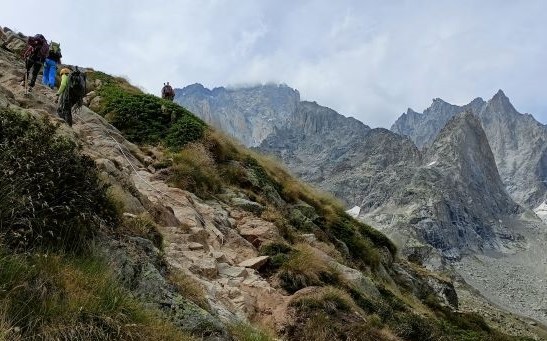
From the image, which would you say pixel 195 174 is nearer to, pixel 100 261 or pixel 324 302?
pixel 324 302

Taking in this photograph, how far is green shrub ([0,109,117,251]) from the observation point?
17.8ft

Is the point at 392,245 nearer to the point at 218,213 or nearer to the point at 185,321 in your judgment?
the point at 218,213

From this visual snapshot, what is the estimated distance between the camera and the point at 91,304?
16.3 ft

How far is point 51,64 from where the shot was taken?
2073 centimetres

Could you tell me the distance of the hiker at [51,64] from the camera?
2064 centimetres

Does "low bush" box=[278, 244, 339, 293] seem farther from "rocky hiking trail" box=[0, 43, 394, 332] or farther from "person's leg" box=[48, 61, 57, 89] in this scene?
"person's leg" box=[48, 61, 57, 89]

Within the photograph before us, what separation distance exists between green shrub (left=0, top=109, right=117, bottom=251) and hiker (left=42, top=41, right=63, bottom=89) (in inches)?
580

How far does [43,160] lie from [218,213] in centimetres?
813

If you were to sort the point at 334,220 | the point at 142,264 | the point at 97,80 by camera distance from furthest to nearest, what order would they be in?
the point at 97,80, the point at 334,220, the point at 142,264

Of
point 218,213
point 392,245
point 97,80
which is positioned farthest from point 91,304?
point 97,80

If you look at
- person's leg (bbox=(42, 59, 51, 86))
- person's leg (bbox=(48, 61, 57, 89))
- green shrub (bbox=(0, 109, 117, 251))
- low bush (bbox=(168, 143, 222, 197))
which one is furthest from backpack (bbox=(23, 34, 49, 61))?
green shrub (bbox=(0, 109, 117, 251))

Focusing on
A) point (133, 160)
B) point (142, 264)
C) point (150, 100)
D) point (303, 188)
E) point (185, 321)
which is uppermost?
point (150, 100)

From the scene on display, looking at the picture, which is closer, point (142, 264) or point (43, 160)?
point (43, 160)

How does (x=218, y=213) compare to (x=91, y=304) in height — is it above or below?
above
